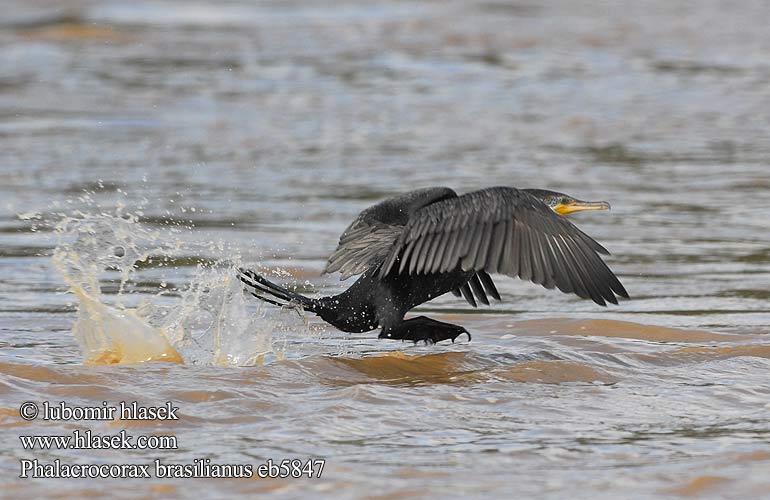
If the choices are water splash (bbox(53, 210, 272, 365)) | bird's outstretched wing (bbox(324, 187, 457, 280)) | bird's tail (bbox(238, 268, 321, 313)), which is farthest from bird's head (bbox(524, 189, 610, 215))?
water splash (bbox(53, 210, 272, 365))

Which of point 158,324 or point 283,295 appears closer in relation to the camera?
point 283,295

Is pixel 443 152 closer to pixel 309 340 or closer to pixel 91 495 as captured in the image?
pixel 309 340

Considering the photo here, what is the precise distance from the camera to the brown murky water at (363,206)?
16.9ft

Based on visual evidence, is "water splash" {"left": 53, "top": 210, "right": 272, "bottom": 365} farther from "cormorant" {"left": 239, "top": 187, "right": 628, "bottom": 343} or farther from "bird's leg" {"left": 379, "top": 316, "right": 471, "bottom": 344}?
"bird's leg" {"left": 379, "top": 316, "right": 471, "bottom": 344}

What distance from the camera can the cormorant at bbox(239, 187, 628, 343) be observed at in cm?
607

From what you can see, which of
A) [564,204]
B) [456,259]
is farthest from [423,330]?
[564,204]

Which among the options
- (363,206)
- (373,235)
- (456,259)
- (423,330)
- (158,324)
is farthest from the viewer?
(363,206)

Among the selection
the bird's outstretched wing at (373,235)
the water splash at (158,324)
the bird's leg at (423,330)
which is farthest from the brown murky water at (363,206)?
the bird's outstretched wing at (373,235)

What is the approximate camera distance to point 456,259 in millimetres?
6059

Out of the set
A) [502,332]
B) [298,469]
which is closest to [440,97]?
[502,332]
